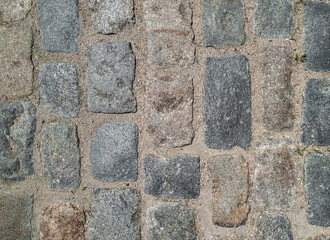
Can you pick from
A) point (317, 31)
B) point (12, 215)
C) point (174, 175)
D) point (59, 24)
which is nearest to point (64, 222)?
point (12, 215)

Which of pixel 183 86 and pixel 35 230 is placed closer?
pixel 183 86

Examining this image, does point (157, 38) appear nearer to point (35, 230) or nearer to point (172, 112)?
point (172, 112)

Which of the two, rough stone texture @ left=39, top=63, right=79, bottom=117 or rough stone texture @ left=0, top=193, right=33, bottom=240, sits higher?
rough stone texture @ left=39, top=63, right=79, bottom=117

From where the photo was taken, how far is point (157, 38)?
1.51m

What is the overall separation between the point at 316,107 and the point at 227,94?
39 centimetres

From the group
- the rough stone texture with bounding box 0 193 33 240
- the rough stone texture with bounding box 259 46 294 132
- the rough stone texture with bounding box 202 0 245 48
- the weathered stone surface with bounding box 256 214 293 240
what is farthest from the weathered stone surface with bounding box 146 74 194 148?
the rough stone texture with bounding box 0 193 33 240

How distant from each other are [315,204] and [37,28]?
1446mm

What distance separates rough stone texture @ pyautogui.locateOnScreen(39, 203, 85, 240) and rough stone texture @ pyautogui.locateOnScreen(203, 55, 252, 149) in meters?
0.72

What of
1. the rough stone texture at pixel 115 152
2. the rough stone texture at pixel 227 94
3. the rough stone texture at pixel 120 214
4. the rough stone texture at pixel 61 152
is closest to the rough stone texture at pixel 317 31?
the rough stone texture at pixel 227 94

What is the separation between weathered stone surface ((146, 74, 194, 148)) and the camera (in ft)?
5.00

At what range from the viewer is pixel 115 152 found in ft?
5.14

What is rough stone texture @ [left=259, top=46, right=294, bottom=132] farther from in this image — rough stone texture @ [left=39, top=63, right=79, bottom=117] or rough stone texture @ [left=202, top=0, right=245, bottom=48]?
rough stone texture @ [left=39, top=63, right=79, bottom=117]

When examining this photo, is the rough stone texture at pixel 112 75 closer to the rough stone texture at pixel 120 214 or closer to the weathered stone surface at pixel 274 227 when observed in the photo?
the rough stone texture at pixel 120 214

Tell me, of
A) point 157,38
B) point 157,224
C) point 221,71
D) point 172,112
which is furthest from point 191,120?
point 157,224
